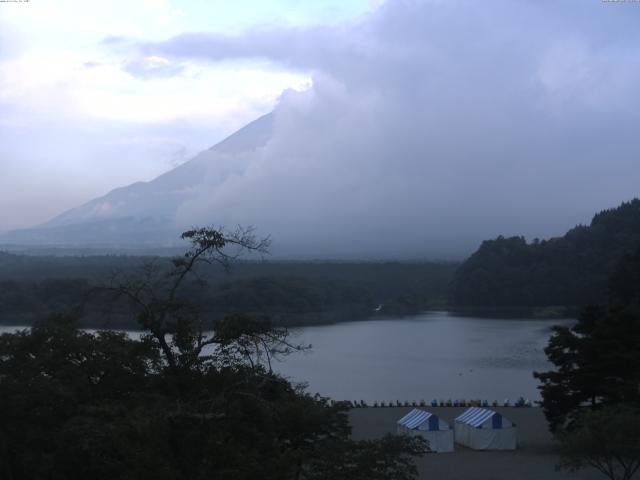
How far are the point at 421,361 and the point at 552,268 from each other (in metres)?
26.2

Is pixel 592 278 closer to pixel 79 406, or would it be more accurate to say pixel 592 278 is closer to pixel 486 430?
pixel 486 430

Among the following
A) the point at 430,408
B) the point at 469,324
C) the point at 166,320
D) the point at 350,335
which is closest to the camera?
the point at 166,320

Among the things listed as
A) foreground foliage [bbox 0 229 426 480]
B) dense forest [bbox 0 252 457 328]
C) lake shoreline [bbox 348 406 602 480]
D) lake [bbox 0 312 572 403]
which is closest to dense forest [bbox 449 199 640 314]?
dense forest [bbox 0 252 457 328]

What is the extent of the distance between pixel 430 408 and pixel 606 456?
7.34 meters

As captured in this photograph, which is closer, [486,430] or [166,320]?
[166,320]

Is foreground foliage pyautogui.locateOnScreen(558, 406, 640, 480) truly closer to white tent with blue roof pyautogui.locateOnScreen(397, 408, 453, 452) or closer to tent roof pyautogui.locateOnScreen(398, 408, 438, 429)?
white tent with blue roof pyautogui.locateOnScreen(397, 408, 453, 452)

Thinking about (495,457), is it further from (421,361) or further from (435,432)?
(421,361)

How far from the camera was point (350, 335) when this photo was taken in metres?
33.7

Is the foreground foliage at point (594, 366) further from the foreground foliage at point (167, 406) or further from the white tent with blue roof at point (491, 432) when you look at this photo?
the foreground foliage at point (167, 406)

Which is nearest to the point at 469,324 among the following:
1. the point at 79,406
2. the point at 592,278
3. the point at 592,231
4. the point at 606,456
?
the point at 592,278

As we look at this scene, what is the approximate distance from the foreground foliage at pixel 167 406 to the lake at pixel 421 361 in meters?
7.84

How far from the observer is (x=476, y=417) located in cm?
1261

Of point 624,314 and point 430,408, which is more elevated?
point 624,314

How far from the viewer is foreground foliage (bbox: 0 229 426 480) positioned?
490cm
